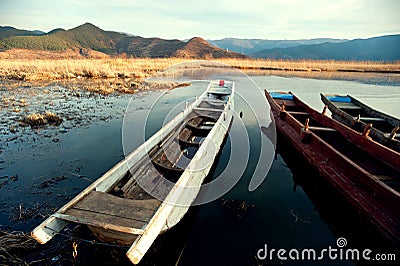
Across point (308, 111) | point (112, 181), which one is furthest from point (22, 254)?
point (308, 111)

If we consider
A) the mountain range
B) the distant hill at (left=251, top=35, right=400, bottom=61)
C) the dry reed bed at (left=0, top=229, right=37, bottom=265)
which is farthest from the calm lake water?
the distant hill at (left=251, top=35, right=400, bottom=61)

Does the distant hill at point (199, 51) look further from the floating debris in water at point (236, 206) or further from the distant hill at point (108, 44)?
the floating debris in water at point (236, 206)

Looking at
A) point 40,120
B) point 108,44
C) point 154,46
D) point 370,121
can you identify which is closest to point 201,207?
point 370,121

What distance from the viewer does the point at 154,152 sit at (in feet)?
17.9

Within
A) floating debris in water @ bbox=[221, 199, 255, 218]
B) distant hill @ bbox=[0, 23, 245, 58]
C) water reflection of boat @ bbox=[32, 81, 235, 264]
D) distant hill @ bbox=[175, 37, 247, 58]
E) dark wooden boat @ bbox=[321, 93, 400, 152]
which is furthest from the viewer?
distant hill @ bbox=[0, 23, 245, 58]

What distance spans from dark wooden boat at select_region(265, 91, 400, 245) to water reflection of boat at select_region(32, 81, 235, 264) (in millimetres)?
2794

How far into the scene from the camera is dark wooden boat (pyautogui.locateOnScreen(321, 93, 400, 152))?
19.1 ft

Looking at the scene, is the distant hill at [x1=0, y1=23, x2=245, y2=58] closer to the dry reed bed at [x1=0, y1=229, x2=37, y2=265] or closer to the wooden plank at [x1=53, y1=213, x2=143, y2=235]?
the dry reed bed at [x1=0, y1=229, x2=37, y2=265]

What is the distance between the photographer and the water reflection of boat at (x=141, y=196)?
8.91ft

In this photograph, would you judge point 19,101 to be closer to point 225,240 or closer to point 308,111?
point 225,240

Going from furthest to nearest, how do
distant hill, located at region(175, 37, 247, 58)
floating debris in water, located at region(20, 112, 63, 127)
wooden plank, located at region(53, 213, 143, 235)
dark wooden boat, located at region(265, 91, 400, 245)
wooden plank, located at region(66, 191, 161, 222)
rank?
1. distant hill, located at region(175, 37, 247, 58)
2. floating debris in water, located at region(20, 112, 63, 127)
3. dark wooden boat, located at region(265, 91, 400, 245)
4. wooden plank, located at region(66, 191, 161, 222)
5. wooden plank, located at region(53, 213, 143, 235)

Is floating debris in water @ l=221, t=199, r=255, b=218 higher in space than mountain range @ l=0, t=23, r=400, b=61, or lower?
lower

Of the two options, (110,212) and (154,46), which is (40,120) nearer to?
(110,212)

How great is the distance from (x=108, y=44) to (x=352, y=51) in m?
149
